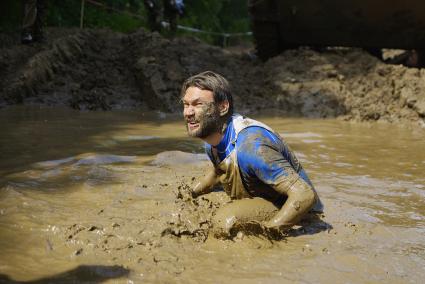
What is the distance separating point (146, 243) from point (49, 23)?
980 cm

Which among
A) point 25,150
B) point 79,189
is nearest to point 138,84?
point 25,150

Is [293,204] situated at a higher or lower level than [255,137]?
lower

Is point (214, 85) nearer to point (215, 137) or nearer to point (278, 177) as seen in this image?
point (215, 137)

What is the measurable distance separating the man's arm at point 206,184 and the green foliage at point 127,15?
6.67 metres

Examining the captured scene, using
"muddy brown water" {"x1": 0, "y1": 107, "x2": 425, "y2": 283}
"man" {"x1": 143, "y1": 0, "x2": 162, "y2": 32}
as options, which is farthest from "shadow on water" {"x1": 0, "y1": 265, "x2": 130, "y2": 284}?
"man" {"x1": 143, "y1": 0, "x2": 162, "y2": 32}

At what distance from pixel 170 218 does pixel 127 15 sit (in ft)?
37.3

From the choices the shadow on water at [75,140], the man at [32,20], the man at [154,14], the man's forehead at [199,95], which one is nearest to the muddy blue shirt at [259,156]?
the man's forehead at [199,95]

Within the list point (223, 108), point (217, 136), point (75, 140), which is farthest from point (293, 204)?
point (75, 140)

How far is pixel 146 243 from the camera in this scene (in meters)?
3.11

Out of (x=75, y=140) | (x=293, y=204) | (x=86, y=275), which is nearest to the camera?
(x=86, y=275)

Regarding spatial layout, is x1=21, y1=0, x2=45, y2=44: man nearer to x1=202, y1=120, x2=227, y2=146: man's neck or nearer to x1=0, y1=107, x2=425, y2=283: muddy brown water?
x1=0, y1=107, x2=425, y2=283: muddy brown water

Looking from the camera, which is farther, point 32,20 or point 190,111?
point 32,20

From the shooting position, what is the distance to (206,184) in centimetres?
403

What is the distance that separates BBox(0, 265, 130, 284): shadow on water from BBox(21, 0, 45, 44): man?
23.7 feet
